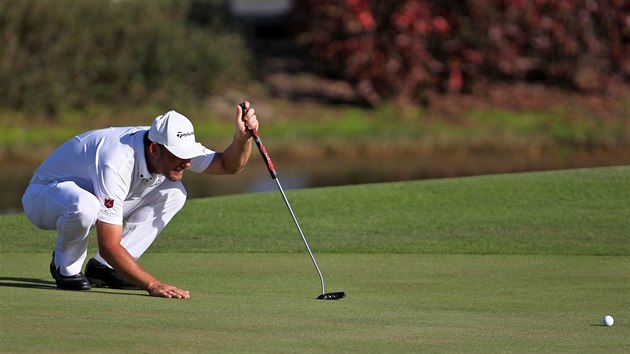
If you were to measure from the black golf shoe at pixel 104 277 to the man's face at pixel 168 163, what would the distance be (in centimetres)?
75

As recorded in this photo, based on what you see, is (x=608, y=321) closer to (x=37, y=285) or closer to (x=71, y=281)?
(x=71, y=281)

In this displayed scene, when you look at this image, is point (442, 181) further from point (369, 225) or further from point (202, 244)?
point (202, 244)

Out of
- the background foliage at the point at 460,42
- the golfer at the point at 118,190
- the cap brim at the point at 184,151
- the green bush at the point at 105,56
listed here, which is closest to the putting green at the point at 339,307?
the golfer at the point at 118,190

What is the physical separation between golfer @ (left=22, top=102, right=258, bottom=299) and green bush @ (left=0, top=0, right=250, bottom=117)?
1109 cm

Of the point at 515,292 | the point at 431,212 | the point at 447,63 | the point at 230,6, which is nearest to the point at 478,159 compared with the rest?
the point at 447,63

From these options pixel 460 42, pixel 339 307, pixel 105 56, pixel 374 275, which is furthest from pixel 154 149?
pixel 460 42

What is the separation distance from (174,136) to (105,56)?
12.5 metres

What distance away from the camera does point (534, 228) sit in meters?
9.84

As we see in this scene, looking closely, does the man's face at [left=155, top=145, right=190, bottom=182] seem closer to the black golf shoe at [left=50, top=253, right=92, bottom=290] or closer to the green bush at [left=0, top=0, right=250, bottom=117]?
the black golf shoe at [left=50, top=253, right=92, bottom=290]

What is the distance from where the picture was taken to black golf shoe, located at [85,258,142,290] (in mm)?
7270

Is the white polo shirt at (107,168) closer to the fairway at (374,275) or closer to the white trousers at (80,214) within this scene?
the white trousers at (80,214)

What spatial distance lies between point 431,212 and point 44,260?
10.8ft

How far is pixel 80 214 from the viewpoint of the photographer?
671 cm

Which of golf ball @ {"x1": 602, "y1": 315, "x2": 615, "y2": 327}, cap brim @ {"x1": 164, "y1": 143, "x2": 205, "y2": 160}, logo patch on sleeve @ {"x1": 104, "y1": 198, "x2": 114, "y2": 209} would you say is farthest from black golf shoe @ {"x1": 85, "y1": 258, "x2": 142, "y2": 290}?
golf ball @ {"x1": 602, "y1": 315, "x2": 615, "y2": 327}
